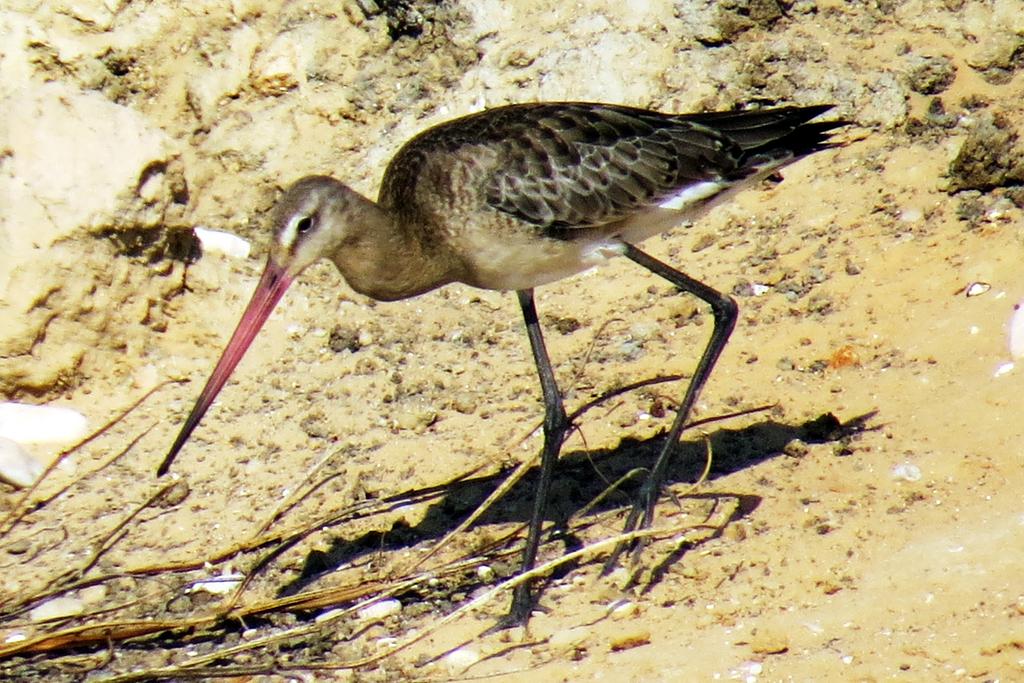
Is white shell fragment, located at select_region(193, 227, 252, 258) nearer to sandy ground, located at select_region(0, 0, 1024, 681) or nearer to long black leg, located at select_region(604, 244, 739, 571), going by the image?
sandy ground, located at select_region(0, 0, 1024, 681)

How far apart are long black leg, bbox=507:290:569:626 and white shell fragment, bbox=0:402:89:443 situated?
6.87 ft

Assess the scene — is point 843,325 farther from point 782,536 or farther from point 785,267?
point 782,536

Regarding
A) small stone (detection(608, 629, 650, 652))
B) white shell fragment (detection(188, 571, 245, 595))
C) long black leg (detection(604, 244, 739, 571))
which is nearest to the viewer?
small stone (detection(608, 629, 650, 652))

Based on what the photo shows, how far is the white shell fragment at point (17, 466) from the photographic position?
6.01m

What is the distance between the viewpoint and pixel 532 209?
534 centimetres

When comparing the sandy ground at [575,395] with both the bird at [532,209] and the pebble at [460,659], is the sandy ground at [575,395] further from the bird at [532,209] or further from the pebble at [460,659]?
the bird at [532,209]

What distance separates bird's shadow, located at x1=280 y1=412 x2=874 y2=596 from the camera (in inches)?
218

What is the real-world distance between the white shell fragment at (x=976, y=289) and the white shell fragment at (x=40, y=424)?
3.61m

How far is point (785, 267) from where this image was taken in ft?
21.5

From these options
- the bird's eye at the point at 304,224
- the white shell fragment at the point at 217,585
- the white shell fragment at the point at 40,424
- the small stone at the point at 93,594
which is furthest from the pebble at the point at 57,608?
the bird's eye at the point at 304,224

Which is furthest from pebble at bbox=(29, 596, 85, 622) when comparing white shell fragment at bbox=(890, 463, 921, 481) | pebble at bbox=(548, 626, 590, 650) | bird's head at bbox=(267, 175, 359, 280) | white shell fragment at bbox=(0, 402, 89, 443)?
white shell fragment at bbox=(890, 463, 921, 481)

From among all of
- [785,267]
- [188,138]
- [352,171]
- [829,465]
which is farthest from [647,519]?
[188,138]

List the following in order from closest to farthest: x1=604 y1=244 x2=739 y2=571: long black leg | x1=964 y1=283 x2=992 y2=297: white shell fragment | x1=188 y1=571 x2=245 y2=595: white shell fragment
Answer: x1=604 y1=244 x2=739 y2=571: long black leg
x1=188 y1=571 x2=245 y2=595: white shell fragment
x1=964 y1=283 x2=992 y2=297: white shell fragment

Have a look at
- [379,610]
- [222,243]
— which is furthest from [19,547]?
[222,243]
